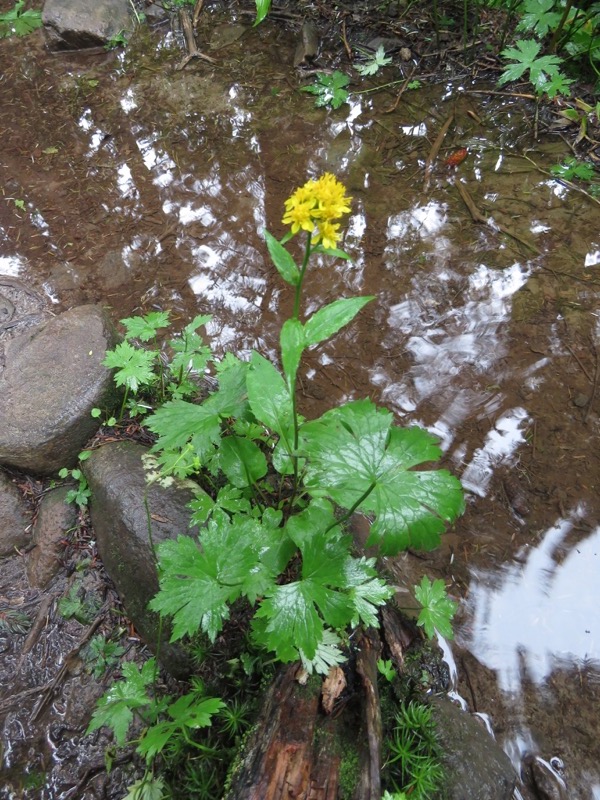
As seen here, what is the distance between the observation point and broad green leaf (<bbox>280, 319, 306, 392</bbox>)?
1.33 m

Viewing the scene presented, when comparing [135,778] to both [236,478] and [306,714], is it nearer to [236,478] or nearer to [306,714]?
[306,714]

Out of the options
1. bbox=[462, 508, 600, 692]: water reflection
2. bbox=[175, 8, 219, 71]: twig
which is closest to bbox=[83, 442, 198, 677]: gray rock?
bbox=[462, 508, 600, 692]: water reflection

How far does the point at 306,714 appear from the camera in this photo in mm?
1580

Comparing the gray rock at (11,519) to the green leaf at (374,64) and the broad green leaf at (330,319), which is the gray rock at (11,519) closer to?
the broad green leaf at (330,319)

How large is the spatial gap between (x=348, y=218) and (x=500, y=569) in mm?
2413

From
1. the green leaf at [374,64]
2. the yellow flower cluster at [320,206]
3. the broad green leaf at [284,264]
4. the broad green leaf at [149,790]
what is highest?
the yellow flower cluster at [320,206]

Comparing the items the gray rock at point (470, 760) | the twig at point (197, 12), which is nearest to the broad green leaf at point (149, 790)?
the gray rock at point (470, 760)

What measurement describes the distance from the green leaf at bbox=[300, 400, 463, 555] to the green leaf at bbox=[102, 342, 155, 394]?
1130 millimetres

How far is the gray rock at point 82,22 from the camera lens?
15.9 feet

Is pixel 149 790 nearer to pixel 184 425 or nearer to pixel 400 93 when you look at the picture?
pixel 184 425

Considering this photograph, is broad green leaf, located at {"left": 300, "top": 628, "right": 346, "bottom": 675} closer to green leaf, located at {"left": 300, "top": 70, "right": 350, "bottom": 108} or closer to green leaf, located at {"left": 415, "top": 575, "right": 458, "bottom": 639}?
green leaf, located at {"left": 415, "top": 575, "right": 458, "bottom": 639}

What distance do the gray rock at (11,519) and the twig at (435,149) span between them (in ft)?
10.4

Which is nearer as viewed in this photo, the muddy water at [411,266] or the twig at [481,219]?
the muddy water at [411,266]

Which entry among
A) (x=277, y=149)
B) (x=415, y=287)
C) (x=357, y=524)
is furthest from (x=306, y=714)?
(x=277, y=149)
